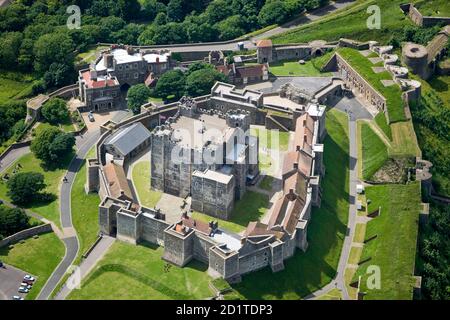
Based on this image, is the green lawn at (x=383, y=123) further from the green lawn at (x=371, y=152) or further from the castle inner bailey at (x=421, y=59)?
the castle inner bailey at (x=421, y=59)

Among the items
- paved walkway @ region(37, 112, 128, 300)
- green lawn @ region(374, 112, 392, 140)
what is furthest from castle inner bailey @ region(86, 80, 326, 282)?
green lawn @ region(374, 112, 392, 140)

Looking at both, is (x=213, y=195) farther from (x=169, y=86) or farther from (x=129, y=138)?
(x=169, y=86)

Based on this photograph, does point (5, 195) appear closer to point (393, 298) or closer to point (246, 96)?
point (246, 96)

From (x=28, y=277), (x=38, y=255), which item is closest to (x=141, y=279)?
(x=28, y=277)

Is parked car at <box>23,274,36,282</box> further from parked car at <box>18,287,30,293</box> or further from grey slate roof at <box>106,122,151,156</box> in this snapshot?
grey slate roof at <box>106,122,151,156</box>

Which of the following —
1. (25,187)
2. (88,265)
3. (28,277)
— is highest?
(25,187)

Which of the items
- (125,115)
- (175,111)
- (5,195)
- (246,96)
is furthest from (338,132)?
(5,195)
